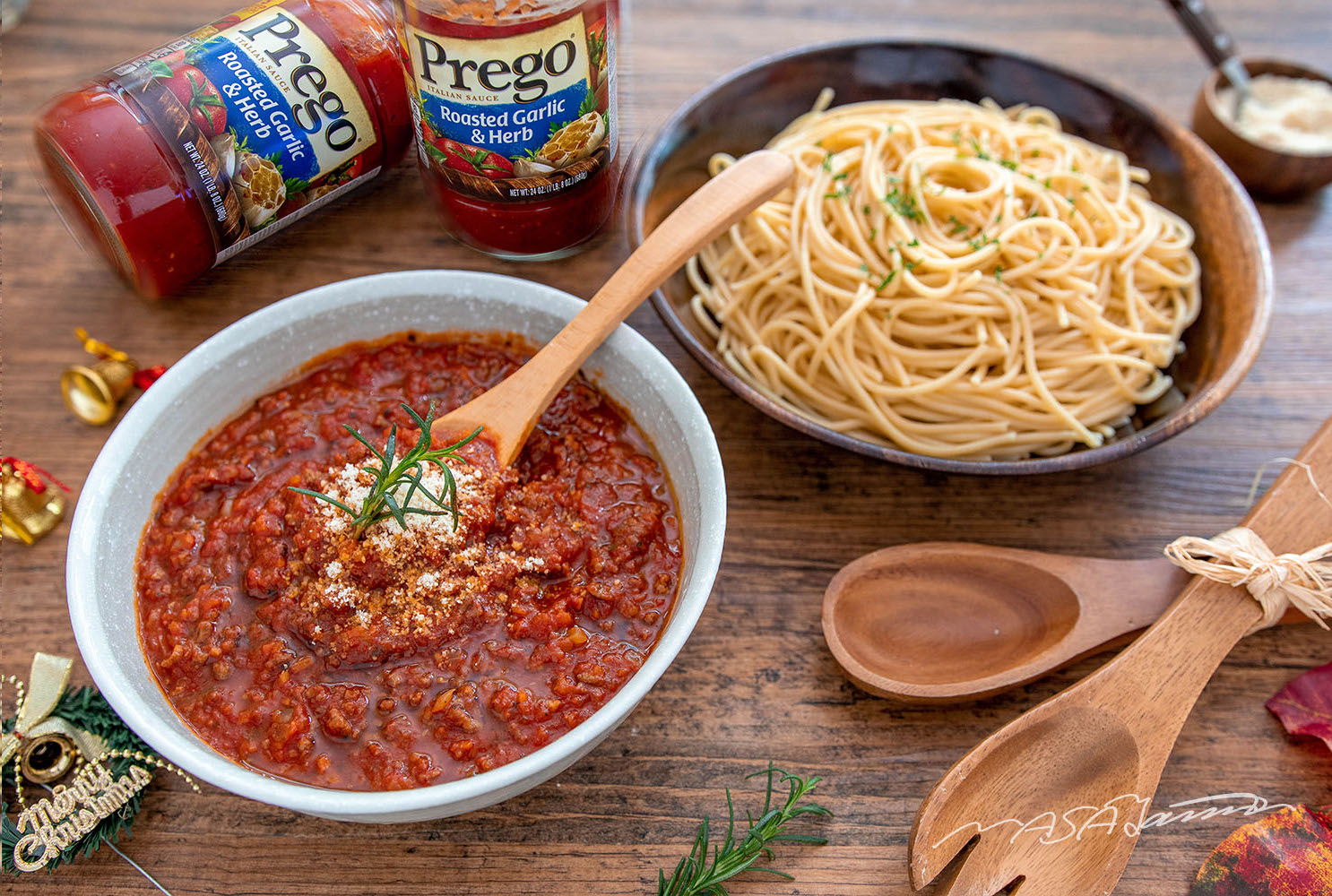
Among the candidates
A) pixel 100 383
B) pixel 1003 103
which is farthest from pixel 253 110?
pixel 1003 103

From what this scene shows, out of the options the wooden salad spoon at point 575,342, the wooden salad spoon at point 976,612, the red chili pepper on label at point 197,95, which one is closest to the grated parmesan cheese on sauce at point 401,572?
the wooden salad spoon at point 575,342

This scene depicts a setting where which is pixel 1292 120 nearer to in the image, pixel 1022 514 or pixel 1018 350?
pixel 1018 350

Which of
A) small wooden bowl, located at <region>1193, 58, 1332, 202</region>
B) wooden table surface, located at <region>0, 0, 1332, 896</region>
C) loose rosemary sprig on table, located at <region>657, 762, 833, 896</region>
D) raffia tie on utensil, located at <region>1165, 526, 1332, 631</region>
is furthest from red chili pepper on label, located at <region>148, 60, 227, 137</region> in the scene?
small wooden bowl, located at <region>1193, 58, 1332, 202</region>

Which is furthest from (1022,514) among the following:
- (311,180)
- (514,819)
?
(311,180)

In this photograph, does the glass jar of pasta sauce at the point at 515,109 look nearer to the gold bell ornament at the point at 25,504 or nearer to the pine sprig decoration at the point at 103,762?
the gold bell ornament at the point at 25,504

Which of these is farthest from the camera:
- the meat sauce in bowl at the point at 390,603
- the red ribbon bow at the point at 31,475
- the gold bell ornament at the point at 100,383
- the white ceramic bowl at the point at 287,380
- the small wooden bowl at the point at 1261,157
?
the small wooden bowl at the point at 1261,157

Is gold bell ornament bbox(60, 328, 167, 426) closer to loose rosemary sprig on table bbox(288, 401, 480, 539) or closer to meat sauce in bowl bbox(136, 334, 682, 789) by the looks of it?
meat sauce in bowl bbox(136, 334, 682, 789)

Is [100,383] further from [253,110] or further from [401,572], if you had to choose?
[401,572]
